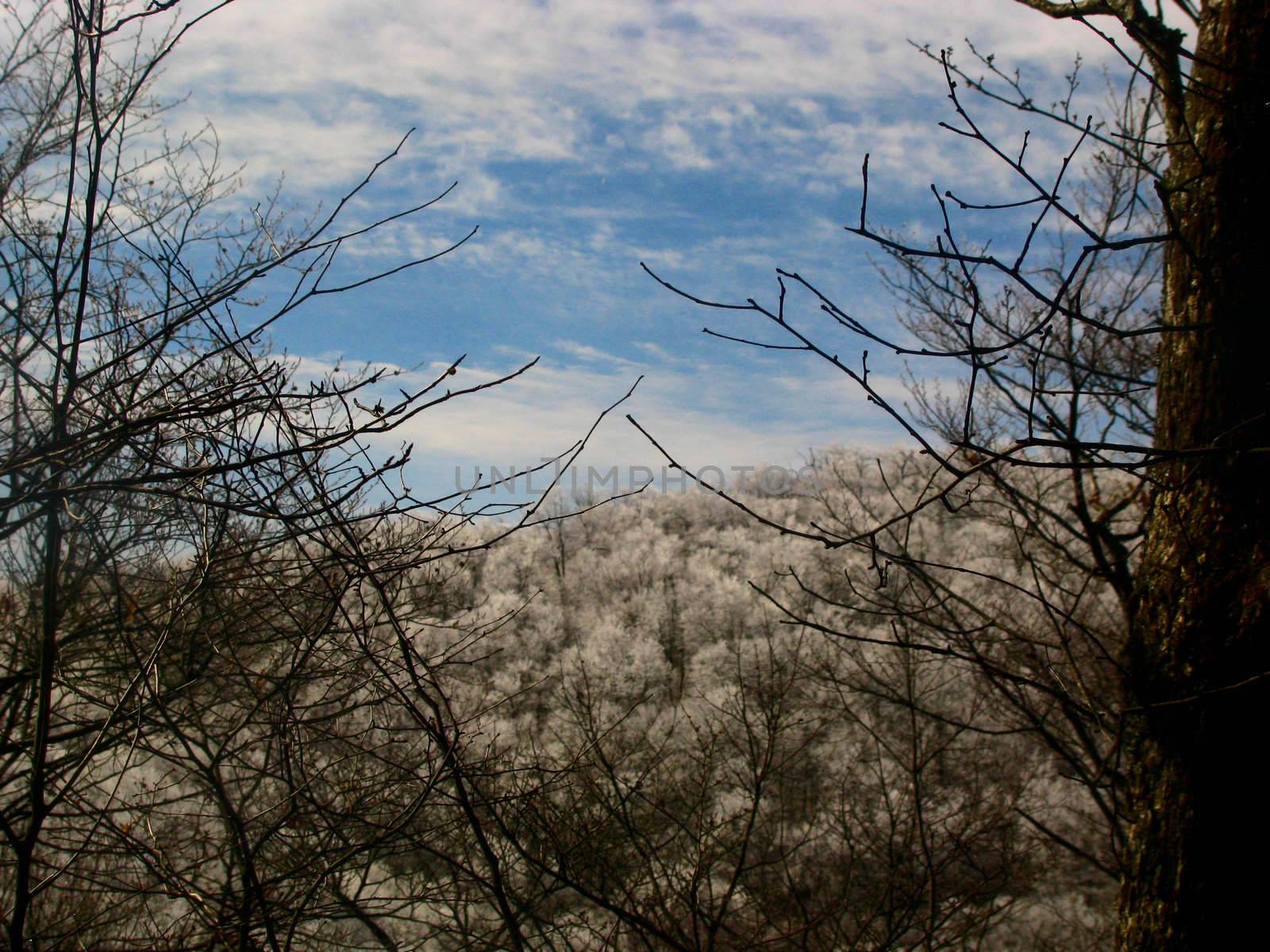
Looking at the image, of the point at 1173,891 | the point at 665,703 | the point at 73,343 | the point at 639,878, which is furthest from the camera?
the point at 665,703

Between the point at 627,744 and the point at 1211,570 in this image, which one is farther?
the point at 627,744

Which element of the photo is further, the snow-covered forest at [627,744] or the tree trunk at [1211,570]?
the snow-covered forest at [627,744]

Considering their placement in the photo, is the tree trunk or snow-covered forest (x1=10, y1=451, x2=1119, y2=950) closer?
the tree trunk

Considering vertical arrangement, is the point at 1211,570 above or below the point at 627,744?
below

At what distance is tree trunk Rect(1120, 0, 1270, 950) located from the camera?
→ 2.55 meters

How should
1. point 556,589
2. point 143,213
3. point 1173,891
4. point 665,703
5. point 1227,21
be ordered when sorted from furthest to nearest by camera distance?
point 556,589, point 665,703, point 143,213, point 1227,21, point 1173,891

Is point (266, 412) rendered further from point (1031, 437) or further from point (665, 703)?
point (665, 703)

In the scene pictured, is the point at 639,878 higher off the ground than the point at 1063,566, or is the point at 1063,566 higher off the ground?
the point at 1063,566

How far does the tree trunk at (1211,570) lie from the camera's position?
100 inches

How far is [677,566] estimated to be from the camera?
43250 millimetres

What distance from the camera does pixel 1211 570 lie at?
2.74 metres

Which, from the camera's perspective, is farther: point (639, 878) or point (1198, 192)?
point (639, 878)

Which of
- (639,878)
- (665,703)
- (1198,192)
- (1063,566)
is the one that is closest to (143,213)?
(639,878)

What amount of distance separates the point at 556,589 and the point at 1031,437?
124ft
